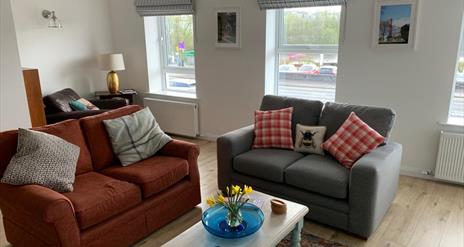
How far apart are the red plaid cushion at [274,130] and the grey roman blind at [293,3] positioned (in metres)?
1.25

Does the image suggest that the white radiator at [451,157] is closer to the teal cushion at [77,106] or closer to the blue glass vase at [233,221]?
the blue glass vase at [233,221]

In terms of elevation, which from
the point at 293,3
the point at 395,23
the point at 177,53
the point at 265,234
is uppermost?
the point at 293,3

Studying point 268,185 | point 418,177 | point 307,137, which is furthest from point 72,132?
point 418,177

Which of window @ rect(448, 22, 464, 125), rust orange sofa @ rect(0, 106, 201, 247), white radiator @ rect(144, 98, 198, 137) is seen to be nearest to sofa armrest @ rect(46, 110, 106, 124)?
white radiator @ rect(144, 98, 198, 137)

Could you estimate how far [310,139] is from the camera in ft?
10.1

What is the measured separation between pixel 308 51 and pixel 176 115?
2.11 m

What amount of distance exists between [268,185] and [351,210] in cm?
70

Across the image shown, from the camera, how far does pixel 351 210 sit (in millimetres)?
2521

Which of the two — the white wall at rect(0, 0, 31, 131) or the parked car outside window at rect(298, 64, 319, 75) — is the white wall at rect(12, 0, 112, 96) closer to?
the white wall at rect(0, 0, 31, 131)

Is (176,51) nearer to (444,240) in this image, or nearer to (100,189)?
(100,189)

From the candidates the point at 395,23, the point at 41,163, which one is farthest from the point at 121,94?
the point at 395,23

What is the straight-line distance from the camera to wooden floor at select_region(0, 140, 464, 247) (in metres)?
2.58

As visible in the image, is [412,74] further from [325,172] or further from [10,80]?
[10,80]

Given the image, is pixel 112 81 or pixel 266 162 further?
pixel 112 81
